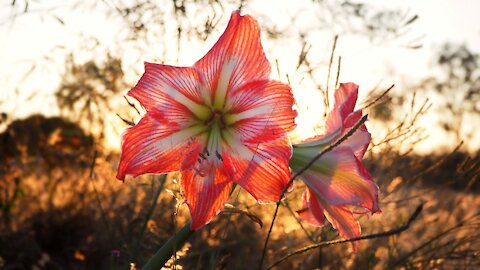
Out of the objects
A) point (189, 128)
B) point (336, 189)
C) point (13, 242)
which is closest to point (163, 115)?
point (189, 128)

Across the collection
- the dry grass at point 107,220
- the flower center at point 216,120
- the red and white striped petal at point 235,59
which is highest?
the dry grass at point 107,220

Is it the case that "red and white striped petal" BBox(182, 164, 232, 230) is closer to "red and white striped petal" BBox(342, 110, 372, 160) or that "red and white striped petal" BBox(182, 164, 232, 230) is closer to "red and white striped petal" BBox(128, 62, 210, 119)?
"red and white striped petal" BBox(128, 62, 210, 119)

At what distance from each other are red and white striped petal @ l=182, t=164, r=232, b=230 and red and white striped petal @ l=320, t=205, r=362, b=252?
0.17 meters

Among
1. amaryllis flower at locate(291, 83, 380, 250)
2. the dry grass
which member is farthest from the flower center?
the dry grass

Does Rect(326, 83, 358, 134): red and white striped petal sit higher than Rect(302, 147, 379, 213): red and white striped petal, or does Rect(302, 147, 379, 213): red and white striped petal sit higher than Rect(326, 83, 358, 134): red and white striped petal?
Rect(326, 83, 358, 134): red and white striped petal

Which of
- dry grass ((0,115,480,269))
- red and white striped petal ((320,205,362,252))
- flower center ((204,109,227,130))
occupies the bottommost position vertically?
red and white striped petal ((320,205,362,252))

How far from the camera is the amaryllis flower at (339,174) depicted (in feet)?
3.37

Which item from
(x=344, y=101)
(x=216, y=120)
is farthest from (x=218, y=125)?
(x=344, y=101)

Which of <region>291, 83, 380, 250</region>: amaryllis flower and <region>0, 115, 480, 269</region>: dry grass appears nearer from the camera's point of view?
<region>291, 83, 380, 250</region>: amaryllis flower

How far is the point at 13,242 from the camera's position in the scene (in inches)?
115

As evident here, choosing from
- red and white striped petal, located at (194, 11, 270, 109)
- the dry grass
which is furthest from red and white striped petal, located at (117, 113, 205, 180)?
the dry grass

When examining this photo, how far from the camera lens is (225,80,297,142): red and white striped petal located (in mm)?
1058

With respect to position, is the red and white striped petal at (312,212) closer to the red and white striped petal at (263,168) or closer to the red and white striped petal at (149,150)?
the red and white striped petal at (263,168)

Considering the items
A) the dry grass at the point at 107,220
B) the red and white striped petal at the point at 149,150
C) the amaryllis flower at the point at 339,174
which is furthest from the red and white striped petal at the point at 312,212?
the dry grass at the point at 107,220
